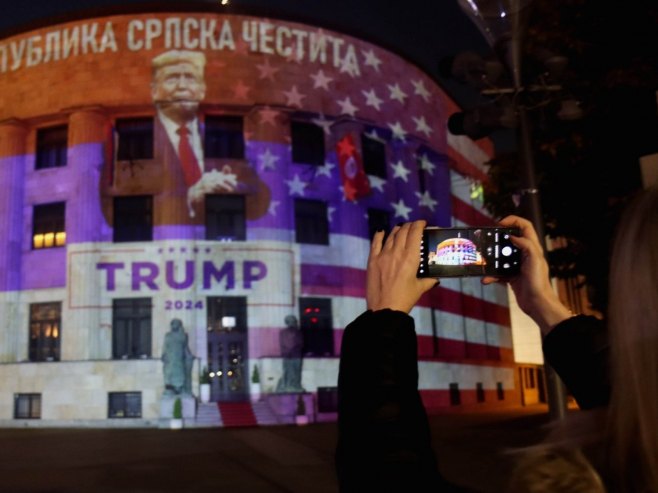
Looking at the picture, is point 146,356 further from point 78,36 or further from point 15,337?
point 78,36

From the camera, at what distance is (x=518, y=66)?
7086mm

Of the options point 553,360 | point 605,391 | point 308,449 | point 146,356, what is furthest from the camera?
point 146,356

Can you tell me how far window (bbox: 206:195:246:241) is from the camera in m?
27.0

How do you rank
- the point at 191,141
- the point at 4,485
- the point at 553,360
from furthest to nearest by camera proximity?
the point at 191,141 → the point at 4,485 → the point at 553,360

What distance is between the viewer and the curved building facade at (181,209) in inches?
1006

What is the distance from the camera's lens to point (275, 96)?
91.2ft

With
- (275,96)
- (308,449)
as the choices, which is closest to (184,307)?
(275,96)

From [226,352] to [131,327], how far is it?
4057 millimetres

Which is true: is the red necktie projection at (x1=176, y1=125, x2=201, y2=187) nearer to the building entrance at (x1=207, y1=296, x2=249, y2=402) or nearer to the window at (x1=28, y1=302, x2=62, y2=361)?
the building entrance at (x1=207, y1=296, x2=249, y2=402)

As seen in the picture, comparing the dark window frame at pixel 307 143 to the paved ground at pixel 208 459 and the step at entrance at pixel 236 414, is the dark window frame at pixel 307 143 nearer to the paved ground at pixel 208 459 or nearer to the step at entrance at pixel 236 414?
the step at entrance at pixel 236 414

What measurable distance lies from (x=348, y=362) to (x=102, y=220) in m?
27.0

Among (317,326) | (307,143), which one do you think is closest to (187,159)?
(307,143)

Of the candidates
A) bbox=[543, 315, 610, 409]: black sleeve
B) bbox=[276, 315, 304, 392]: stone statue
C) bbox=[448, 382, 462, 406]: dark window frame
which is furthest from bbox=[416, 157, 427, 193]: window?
bbox=[543, 315, 610, 409]: black sleeve

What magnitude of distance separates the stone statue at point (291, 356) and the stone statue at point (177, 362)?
3.60 meters
